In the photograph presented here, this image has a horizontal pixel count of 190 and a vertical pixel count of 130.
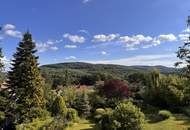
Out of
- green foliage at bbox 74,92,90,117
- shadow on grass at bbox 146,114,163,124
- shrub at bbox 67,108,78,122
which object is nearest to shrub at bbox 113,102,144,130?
shadow on grass at bbox 146,114,163,124

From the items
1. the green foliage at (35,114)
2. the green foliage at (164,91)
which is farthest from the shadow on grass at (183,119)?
the green foliage at (35,114)

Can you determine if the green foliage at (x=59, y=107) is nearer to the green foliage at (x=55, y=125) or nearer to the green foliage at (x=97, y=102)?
the green foliage at (x=97, y=102)

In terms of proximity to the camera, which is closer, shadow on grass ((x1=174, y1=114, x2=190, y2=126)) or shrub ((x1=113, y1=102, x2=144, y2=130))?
shrub ((x1=113, y1=102, x2=144, y2=130))

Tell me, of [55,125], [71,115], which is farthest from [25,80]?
[55,125]

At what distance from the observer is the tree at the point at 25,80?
34.8 metres

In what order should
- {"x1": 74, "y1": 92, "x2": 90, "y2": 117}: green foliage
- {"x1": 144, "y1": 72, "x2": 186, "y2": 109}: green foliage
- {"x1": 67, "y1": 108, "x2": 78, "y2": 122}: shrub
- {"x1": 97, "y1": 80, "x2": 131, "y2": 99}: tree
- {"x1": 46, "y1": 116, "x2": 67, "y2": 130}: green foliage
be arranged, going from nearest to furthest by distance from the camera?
{"x1": 46, "y1": 116, "x2": 67, "y2": 130}: green foliage → {"x1": 67, "y1": 108, "x2": 78, "y2": 122}: shrub → {"x1": 144, "y1": 72, "x2": 186, "y2": 109}: green foliage → {"x1": 74, "y1": 92, "x2": 90, "y2": 117}: green foliage → {"x1": 97, "y1": 80, "x2": 131, "y2": 99}: tree

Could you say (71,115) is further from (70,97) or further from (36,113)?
(70,97)

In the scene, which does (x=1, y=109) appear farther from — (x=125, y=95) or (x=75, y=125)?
(x=125, y=95)

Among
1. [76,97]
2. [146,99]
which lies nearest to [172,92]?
[146,99]

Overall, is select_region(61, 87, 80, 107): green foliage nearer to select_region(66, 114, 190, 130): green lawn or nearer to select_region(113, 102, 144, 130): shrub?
select_region(66, 114, 190, 130): green lawn

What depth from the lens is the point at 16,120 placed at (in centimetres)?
3409

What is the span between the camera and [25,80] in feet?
116

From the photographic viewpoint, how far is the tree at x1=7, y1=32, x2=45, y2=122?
114 ft

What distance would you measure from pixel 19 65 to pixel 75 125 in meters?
9.26
